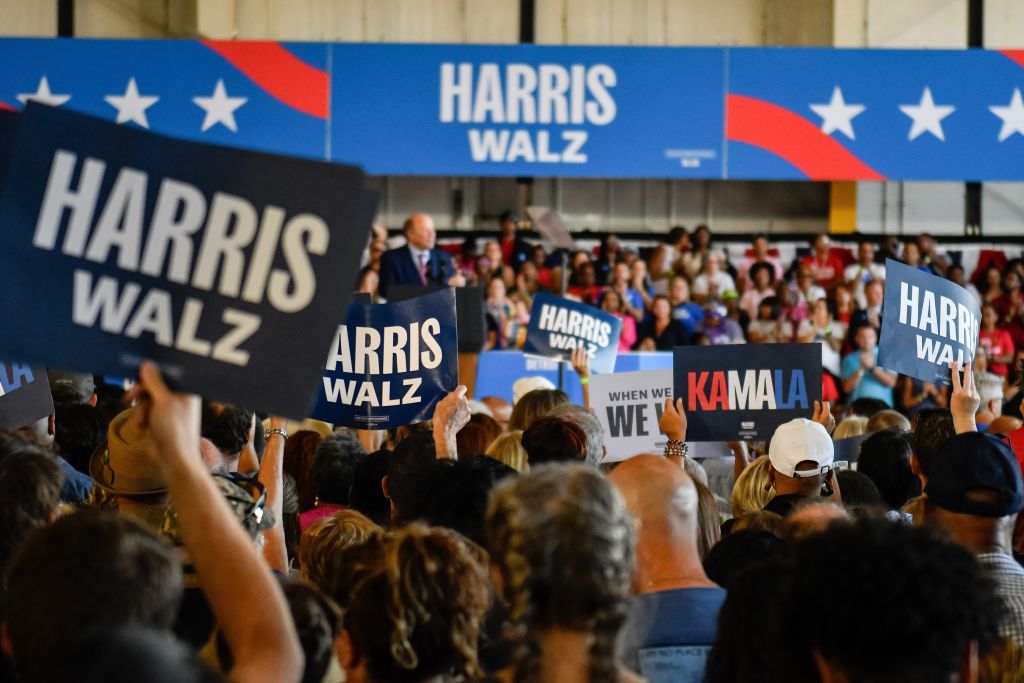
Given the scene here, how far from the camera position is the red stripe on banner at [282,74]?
1645 cm

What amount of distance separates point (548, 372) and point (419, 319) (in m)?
5.97

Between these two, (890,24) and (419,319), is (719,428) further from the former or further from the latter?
(890,24)

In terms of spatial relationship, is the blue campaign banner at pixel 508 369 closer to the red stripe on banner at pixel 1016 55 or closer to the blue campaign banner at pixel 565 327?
the blue campaign banner at pixel 565 327

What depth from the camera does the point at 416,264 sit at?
1178 centimetres

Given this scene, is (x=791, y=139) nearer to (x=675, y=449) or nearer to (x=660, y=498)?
(x=675, y=449)

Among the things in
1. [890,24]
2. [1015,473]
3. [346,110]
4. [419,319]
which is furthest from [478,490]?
[890,24]

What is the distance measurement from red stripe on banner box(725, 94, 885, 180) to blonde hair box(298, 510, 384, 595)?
13498 millimetres

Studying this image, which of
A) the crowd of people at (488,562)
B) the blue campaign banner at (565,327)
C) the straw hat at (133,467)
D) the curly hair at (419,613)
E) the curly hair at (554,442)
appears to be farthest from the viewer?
the blue campaign banner at (565,327)

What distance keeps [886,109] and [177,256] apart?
1479cm

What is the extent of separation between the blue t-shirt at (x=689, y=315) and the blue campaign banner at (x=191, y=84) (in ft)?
14.3

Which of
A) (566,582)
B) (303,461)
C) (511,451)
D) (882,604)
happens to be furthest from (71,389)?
(882,604)

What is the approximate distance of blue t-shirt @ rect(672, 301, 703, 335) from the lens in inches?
590

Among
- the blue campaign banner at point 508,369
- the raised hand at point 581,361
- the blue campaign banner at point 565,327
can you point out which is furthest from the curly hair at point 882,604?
the blue campaign banner at point 508,369

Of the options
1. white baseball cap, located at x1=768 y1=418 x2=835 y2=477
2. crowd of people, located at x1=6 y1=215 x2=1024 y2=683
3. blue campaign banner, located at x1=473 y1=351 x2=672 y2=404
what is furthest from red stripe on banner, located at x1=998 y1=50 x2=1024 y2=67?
white baseball cap, located at x1=768 y1=418 x2=835 y2=477
